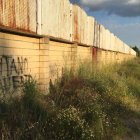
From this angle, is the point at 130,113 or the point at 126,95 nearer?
the point at 130,113

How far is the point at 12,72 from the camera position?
25.4 feet

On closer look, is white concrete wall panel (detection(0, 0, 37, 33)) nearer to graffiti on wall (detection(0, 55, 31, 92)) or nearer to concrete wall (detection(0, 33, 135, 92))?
concrete wall (detection(0, 33, 135, 92))

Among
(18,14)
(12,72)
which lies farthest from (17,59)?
(18,14)

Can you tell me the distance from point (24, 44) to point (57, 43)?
112 inches

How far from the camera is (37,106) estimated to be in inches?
275

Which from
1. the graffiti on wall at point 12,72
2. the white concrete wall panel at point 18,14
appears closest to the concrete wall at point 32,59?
the graffiti on wall at point 12,72

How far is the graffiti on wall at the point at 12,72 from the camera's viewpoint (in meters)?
7.27

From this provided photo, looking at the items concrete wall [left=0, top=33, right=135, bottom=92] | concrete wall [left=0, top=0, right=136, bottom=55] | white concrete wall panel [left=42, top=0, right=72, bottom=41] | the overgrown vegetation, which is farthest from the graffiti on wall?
white concrete wall panel [left=42, top=0, right=72, bottom=41]

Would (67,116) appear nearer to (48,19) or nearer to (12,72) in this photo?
(12,72)

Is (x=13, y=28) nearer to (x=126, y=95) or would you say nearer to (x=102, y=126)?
(x=102, y=126)

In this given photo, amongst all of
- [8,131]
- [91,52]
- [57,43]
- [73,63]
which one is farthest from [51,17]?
[91,52]

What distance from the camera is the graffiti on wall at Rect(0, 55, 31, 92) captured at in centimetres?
727

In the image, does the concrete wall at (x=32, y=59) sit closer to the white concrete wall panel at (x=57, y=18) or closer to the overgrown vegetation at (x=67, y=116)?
the white concrete wall panel at (x=57, y=18)

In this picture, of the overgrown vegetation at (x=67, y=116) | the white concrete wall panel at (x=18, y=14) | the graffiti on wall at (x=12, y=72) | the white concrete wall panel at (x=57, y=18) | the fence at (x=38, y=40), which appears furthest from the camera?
the white concrete wall panel at (x=57, y=18)
